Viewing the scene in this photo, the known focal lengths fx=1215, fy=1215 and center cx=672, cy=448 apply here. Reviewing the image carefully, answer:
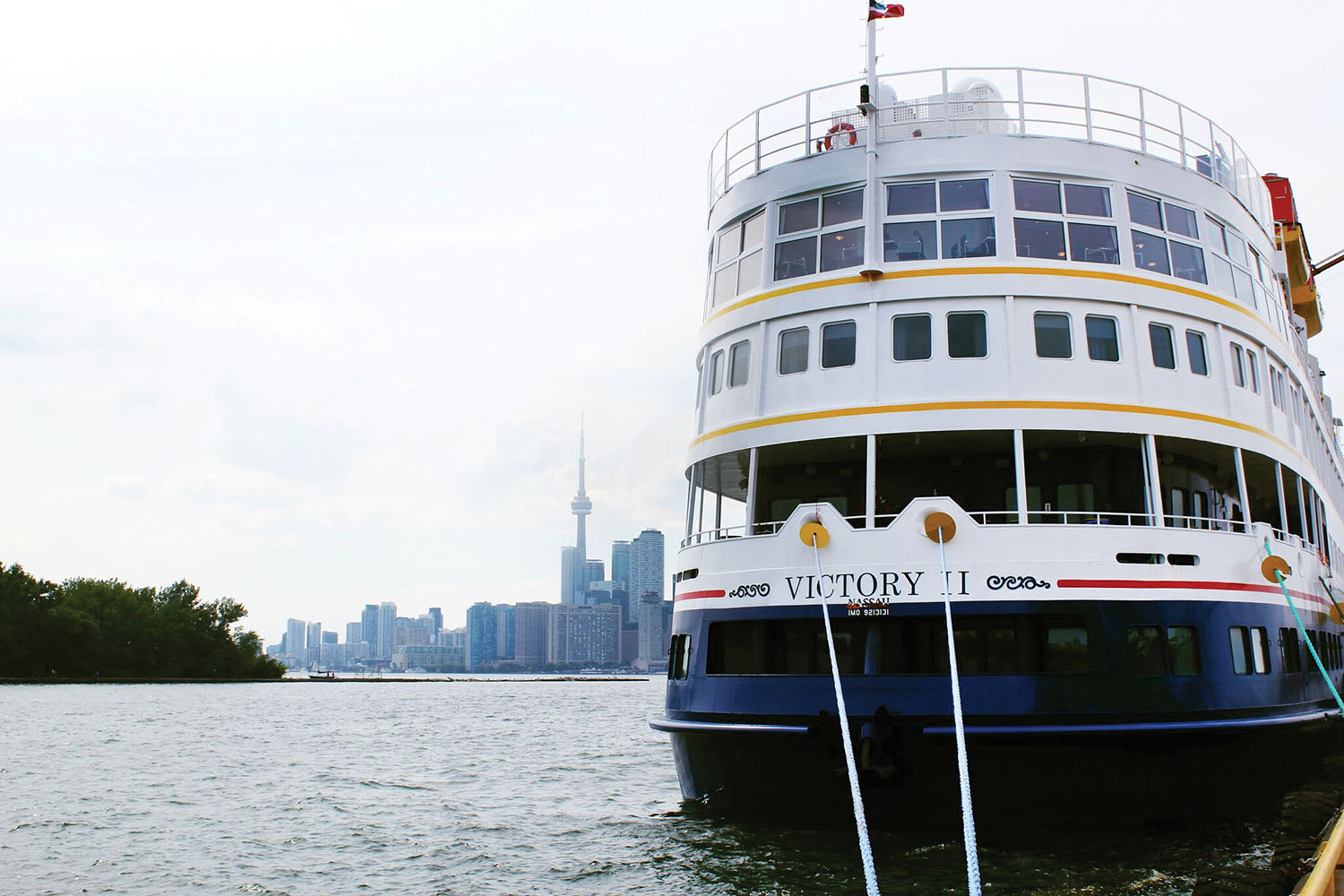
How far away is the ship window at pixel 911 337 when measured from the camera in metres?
16.4

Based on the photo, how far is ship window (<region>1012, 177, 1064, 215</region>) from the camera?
17.2 meters

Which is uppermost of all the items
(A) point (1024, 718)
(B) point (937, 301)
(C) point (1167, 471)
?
(B) point (937, 301)

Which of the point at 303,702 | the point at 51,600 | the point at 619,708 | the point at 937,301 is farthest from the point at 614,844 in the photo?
the point at 51,600

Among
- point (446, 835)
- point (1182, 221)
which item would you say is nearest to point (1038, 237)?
point (1182, 221)

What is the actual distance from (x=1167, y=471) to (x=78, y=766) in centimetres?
2736

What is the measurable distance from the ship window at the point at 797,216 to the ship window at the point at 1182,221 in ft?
17.1

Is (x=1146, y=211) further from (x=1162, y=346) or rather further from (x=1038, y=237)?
(x=1162, y=346)

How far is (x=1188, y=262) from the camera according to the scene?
17969mm

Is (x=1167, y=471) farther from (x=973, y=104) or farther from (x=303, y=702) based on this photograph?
(x=303, y=702)

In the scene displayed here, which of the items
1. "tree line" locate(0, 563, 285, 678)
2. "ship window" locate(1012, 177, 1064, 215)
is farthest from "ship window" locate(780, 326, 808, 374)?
"tree line" locate(0, 563, 285, 678)

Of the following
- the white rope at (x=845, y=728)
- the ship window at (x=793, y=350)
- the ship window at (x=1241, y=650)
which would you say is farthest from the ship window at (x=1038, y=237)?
the ship window at (x=1241, y=650)

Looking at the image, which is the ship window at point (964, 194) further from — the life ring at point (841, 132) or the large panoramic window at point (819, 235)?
the life ring at point (841, 132)

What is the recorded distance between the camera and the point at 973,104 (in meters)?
18.8

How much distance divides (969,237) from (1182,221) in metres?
3.71
